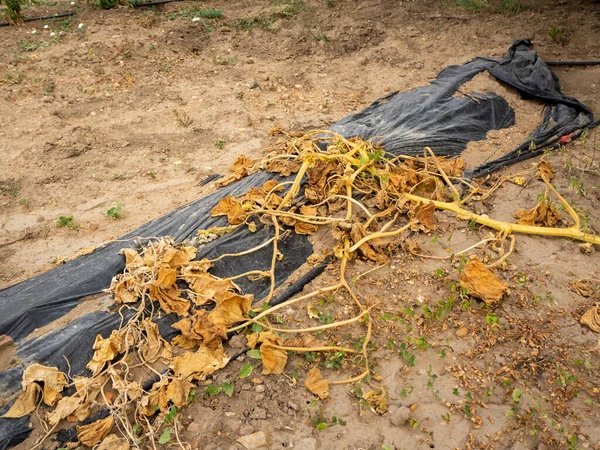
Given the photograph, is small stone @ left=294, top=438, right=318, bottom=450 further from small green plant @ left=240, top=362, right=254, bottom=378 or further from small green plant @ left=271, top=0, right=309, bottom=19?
small green plant @ left=271, top=0, right=309, bottom=19

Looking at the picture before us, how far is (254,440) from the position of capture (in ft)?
7.07

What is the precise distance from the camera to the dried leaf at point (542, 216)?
3.17 m

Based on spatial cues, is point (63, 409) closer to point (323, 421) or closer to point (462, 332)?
point (323, 421)

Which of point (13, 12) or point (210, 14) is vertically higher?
point (13, 12)

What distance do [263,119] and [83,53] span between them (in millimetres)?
2698

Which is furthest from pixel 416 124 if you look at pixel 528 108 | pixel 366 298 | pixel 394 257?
pixel 366 298

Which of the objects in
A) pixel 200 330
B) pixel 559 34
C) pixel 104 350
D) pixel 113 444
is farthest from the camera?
pixel 559 34

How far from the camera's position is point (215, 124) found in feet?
16.0

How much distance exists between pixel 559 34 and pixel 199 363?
540cm

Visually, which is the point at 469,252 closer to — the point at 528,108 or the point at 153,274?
the point at 153,274

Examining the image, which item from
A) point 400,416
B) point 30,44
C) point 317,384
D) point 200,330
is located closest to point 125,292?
point 200,330

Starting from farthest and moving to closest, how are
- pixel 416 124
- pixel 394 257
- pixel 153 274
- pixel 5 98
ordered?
pixel 5 98, pixel 416 124, pixel 394 257, pixel 153 274

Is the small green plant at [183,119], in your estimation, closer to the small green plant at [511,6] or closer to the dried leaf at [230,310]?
the dried leaf at [230,310]

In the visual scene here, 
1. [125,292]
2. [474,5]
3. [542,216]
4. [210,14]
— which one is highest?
[210,14]
